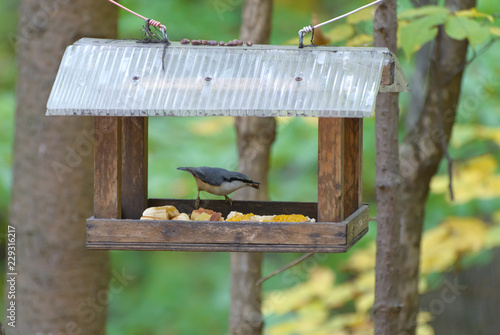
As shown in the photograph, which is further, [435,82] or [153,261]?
[153,261]

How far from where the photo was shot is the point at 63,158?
388 cm

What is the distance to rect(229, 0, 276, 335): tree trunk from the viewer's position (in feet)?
14.2

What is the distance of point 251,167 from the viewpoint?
14.4ft

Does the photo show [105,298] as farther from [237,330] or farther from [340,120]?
[340,120]

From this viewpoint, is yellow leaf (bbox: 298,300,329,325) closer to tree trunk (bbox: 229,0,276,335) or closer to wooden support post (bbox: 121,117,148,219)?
tree trunk (bbox: 229,0,276,335)

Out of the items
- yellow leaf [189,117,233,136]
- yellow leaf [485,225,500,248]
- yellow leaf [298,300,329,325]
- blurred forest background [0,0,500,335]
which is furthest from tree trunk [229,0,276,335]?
yellow leaf [485,225,500,248]

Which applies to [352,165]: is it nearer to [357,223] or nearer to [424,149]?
[357,223]

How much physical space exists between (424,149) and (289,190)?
1.69 m

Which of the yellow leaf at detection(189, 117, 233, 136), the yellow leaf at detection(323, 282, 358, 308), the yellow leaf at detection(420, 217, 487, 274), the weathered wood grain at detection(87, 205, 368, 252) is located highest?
the yellow leaf at detection(189, 117, 233, 136)

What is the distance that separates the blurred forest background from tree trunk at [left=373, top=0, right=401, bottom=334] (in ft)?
2.87

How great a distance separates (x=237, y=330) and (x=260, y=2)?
2209mm

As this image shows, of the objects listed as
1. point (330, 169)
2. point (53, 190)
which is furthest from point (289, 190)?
point (330, 169)

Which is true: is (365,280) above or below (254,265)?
below

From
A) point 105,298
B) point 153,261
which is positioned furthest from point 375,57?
point 153,261
